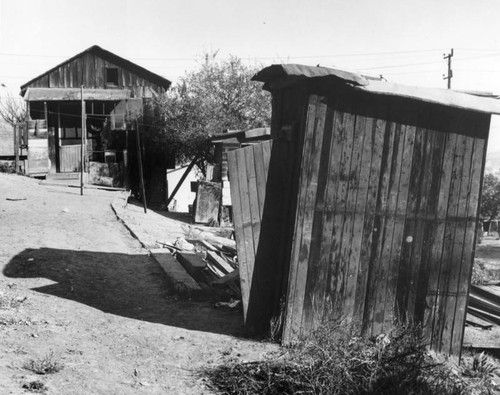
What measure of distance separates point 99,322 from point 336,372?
10.7ft

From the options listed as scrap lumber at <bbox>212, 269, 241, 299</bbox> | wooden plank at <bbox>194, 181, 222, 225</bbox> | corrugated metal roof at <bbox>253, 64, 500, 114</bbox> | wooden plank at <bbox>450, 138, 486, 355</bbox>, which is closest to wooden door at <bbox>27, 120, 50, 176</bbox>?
wooden plank at <bbox>194, 181, 222, 225</bbox>

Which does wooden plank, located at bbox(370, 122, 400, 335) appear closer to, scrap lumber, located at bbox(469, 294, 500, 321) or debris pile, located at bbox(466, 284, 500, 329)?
debris pile, located at bbox(466, 284, 500, 329)

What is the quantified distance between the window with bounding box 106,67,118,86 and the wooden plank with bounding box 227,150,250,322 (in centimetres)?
2235

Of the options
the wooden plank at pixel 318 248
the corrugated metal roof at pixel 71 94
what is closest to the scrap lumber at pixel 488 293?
the wooden plank at pixel 318 248

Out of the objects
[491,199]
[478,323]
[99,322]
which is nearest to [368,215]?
[478,323]

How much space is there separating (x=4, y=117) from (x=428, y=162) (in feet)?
179

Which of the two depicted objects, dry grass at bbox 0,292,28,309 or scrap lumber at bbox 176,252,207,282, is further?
scrap lumber at bbox 176,252,207,282

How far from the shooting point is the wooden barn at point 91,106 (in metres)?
23.3

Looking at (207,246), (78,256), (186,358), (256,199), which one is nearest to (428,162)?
(256,199)

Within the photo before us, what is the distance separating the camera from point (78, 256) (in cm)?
945

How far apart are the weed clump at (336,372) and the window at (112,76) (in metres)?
24.0

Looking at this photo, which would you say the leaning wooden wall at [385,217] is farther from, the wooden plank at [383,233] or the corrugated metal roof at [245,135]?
the corrugated metal roof at [245,135]

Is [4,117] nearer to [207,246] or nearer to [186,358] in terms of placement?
[207,246]

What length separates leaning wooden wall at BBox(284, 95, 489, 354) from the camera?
5.71 meters
